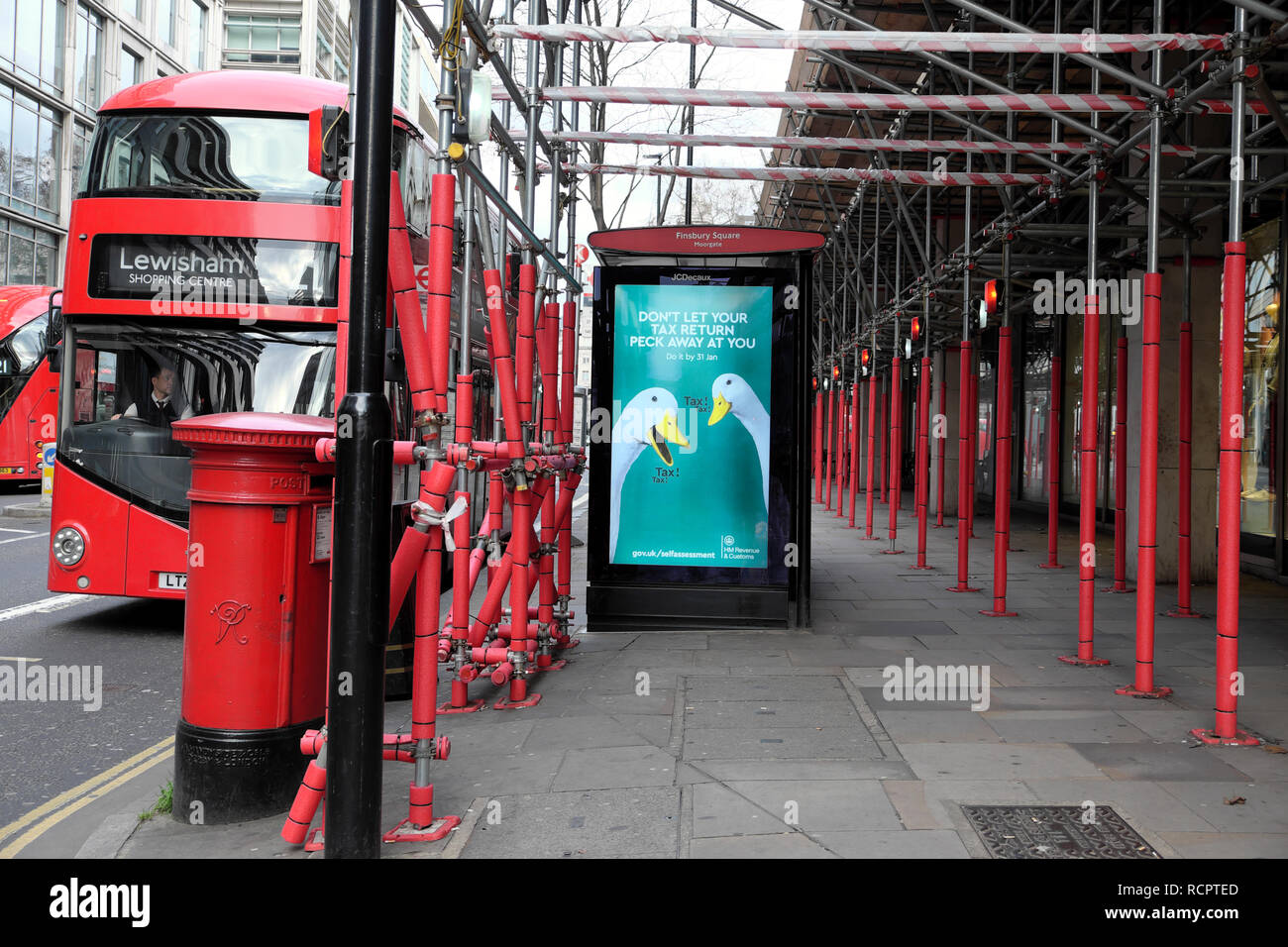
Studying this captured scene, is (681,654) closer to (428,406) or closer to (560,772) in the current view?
(560,772)

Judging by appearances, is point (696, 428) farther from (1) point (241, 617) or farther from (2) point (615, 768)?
(1) point (241, 617)

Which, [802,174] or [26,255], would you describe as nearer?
[802,174]

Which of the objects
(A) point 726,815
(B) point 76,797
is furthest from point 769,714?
(B) point 76,797

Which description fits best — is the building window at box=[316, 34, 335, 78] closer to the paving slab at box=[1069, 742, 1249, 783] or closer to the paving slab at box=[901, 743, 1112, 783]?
the paving slab at box=[901, 743, 1112, 783]

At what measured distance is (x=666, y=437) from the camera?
334 inches

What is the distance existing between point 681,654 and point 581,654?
2.36 feet

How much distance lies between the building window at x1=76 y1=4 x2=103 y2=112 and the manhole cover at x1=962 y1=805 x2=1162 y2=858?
36.9 m

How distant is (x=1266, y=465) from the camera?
11414 mm

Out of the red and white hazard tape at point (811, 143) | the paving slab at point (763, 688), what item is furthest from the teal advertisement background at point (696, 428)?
the paving slab at point (763, 688)

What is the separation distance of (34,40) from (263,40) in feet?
62.9

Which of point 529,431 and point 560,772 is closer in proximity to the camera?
point 560,772

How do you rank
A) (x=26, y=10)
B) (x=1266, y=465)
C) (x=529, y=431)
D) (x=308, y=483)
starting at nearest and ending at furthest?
(x=308, y=483), (x=529, y=431), (x=1266, y=465), (x=26, y=10)

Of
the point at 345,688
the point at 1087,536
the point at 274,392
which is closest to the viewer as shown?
the point at 345,688

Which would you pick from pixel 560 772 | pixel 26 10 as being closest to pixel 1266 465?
pixel 560 772
